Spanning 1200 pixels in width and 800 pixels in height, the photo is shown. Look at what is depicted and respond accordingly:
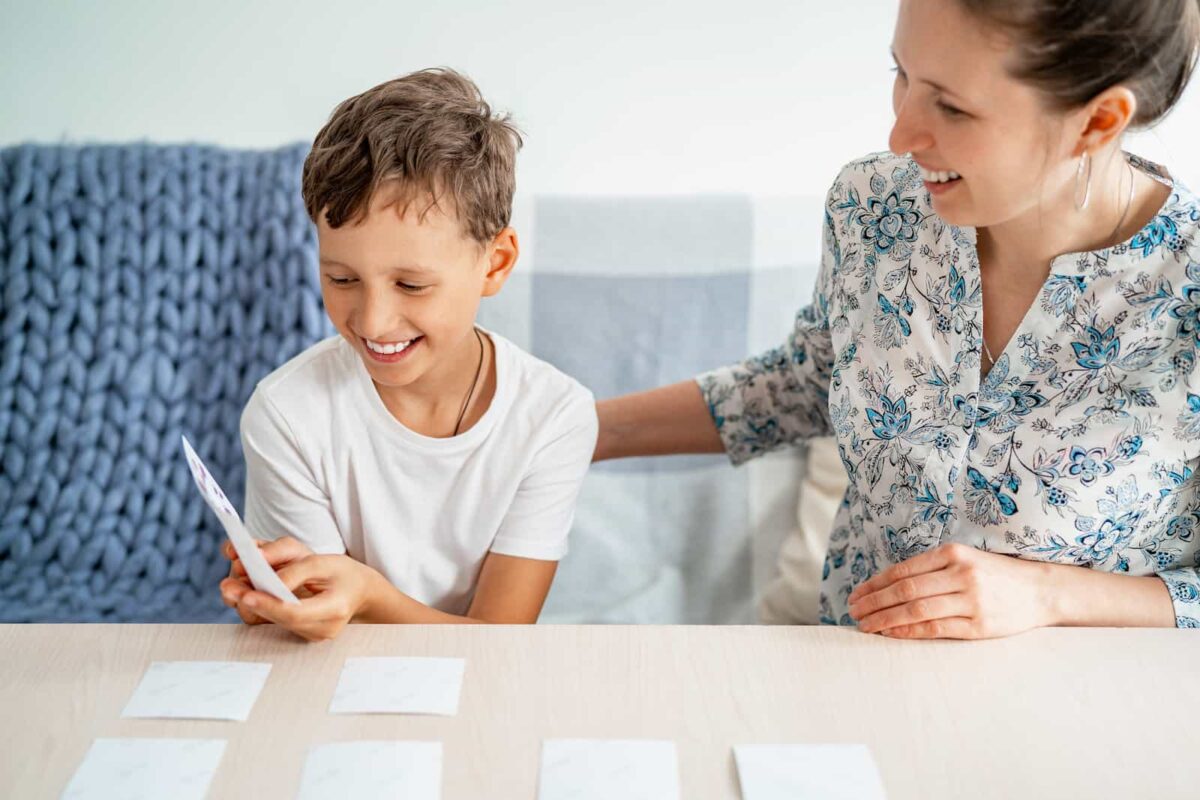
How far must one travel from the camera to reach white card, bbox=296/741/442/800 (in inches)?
30.3

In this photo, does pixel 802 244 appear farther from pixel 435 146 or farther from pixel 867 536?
pixel 435 146

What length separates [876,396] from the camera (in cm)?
116

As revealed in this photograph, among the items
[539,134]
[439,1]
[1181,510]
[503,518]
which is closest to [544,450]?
[503,518]

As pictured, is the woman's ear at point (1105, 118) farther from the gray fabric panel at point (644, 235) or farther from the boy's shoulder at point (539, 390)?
the gray fabric panel at point (644, 235)

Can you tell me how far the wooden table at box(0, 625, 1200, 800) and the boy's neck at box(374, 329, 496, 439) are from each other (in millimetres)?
289

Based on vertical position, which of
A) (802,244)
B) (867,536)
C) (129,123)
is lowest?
(867,536)

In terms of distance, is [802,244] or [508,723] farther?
[802,244]

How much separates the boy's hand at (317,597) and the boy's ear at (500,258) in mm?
314

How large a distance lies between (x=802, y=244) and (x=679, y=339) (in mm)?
237

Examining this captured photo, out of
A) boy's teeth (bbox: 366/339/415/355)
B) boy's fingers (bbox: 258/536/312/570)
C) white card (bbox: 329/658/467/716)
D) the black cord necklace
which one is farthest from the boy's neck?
white card (bbox: 329/658/467/716)

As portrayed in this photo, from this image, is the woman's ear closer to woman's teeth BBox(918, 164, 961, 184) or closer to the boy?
woman's teeth BBox(918, 164, 961, 184)

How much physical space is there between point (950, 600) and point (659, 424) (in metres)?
0.52

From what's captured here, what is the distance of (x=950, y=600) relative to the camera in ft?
3.14

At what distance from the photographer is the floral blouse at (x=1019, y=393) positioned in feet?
3.36
